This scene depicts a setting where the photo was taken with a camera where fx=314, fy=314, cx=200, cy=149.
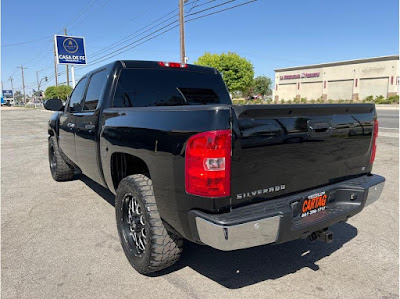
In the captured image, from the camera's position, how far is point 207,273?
2.76m

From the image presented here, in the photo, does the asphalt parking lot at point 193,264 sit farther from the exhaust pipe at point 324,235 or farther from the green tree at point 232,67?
the green tree at point 232,67

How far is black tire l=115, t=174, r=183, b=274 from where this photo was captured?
2480mm

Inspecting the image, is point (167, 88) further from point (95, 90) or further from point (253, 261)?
point (253, 261)

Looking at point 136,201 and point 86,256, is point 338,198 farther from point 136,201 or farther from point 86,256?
point 86,256

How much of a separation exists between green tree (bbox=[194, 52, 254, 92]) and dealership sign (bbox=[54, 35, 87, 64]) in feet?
48.3

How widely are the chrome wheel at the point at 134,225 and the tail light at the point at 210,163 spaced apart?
90 cm

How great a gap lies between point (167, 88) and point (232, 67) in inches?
1691

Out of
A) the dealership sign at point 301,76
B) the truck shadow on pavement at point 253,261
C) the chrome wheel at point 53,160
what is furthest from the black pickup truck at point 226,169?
the dealership sign at point 301,76

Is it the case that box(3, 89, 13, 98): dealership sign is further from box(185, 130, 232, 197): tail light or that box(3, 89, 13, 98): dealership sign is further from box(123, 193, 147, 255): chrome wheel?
box(185, 130, 232, 197): tail light

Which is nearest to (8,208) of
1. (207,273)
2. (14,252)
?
(14,252)

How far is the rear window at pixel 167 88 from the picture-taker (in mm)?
3529

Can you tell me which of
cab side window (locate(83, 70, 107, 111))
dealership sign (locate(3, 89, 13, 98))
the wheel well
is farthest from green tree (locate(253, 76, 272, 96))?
dealership sign (locate(3, 89, 13, 98))

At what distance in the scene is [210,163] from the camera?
2000 mm

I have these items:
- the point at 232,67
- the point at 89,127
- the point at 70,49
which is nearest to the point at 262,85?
the point at 232,67
